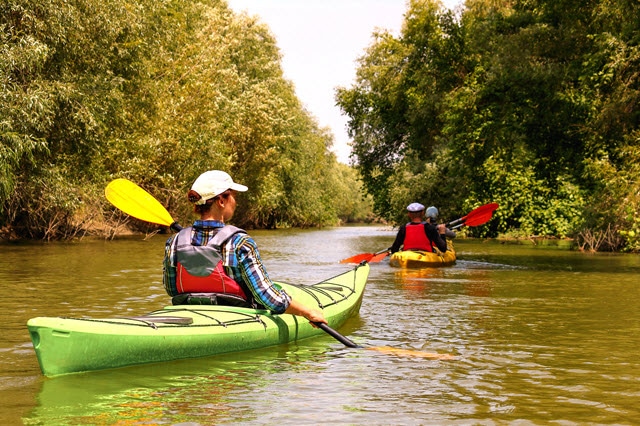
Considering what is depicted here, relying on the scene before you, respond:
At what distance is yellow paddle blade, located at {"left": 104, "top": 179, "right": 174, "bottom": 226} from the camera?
6.77m

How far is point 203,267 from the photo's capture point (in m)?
5.43

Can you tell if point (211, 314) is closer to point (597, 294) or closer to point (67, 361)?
point (67, 361)

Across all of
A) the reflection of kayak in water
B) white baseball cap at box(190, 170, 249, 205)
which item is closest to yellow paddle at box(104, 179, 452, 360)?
white baseball cap at box(190, 170, 249, 205)

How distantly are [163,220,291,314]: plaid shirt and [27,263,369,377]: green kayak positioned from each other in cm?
21

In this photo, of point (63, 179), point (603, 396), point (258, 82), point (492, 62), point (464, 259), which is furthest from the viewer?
point (258, 82)

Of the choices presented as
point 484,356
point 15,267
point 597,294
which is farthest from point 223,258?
point 15,267

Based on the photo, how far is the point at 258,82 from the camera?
1351 inches

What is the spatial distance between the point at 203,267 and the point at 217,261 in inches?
4.8

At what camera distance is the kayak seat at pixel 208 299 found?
5.58 meters

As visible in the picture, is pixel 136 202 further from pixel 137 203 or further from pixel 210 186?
pixel 210 186

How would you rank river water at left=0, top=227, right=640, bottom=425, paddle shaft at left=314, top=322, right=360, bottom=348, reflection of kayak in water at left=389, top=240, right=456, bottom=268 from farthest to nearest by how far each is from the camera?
reflection of kayak in water at left=389, top=240, right=456, bottom=268
paddle shaft at left=314, top=322, right=360, bottom=348
river water at left=0, top=227, right=640, bottom=425

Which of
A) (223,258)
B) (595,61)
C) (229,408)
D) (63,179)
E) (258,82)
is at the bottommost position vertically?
(229,408)

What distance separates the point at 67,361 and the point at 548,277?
28.6ft

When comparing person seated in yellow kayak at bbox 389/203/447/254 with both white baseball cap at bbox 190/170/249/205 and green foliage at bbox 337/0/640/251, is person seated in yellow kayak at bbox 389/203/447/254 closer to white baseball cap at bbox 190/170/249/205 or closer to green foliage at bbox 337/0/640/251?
green foliage at bbox 337/0/640/251
